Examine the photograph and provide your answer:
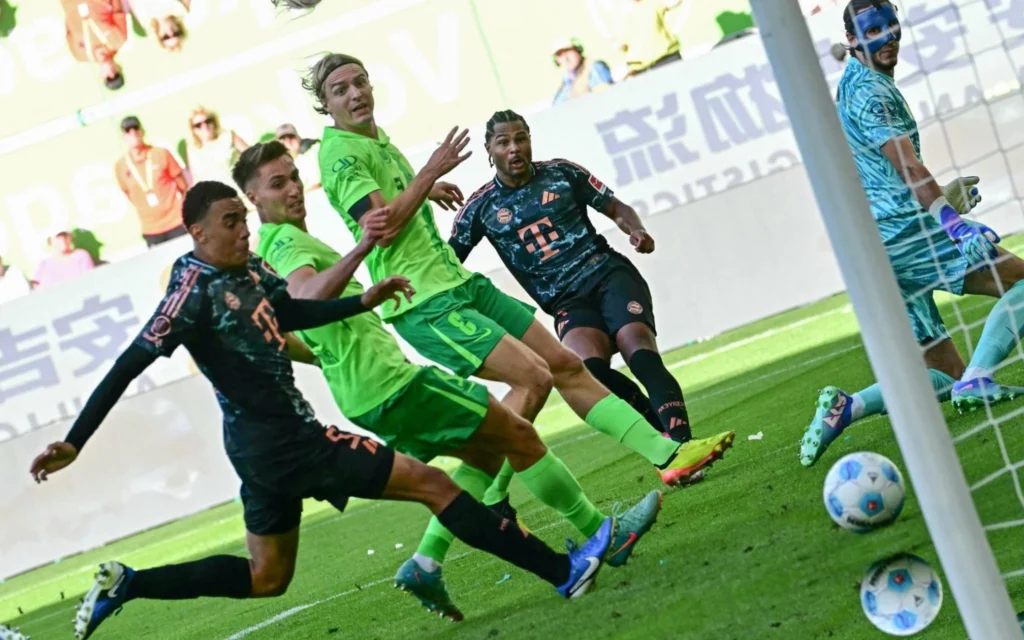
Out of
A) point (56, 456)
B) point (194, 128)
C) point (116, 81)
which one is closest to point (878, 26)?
point (56, 456)

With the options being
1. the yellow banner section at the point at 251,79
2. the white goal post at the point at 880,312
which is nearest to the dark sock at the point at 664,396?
the white goal post at the point at 880,312

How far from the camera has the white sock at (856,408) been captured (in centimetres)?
607

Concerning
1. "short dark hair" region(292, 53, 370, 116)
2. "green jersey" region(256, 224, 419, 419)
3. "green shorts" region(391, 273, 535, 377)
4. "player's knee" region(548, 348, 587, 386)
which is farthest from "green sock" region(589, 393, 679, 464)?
"short dark hair" region(292, 53, 370, 116)

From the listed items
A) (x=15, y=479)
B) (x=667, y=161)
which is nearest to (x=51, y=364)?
(x=15, y=479)

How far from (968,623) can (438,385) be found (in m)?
2.47

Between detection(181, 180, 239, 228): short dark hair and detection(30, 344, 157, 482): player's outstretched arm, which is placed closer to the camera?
detection(30, 344, 157, 482): player's outstretched arm

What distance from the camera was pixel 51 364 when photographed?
13164 mm

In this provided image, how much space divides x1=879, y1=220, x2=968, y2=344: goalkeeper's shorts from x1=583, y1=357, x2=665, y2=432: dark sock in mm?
1469

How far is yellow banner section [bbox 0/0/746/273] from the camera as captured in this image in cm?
1638

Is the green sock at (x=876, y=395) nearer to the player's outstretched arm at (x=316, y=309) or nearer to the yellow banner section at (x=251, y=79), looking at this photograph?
the player's outstretched arm at (x=316, y=309)

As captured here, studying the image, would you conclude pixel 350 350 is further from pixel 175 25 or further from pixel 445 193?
pixel 175 25

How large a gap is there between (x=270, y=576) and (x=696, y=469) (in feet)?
6.90

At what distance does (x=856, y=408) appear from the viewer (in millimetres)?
6086

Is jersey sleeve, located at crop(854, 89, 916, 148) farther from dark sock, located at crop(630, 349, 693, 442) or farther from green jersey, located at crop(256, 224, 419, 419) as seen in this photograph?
green jersey, located at crop(256, 224, 419, 419)
